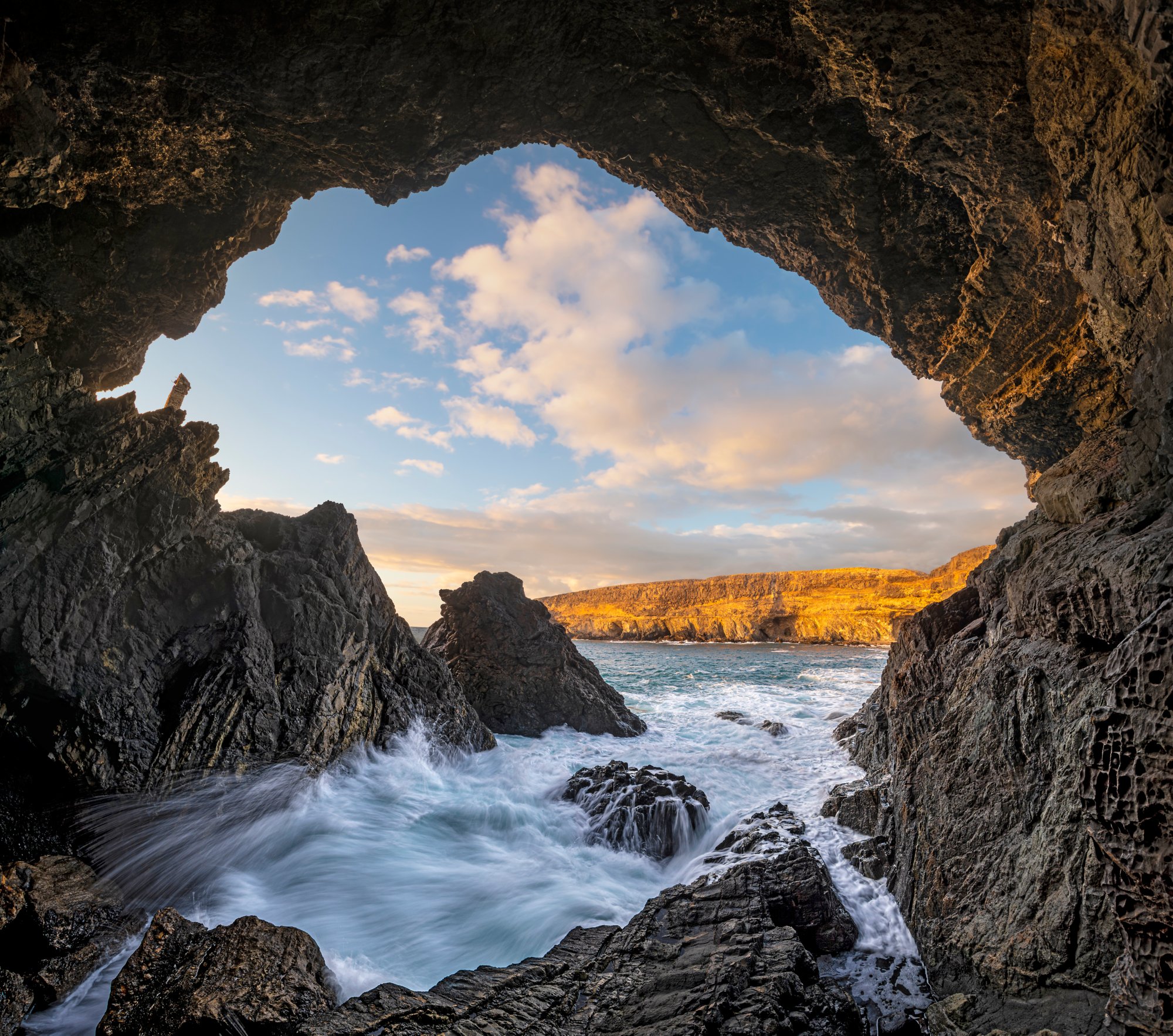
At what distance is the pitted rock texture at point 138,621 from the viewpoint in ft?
18.7

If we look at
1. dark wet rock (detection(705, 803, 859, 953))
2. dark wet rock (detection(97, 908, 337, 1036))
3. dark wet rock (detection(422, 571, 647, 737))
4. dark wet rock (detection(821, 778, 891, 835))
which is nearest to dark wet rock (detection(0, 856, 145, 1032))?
dark wet rock (detection(97, 908, 337, 1036))

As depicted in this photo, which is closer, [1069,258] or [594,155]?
[1069,258]

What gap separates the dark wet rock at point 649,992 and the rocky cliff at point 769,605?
6356 centimetres

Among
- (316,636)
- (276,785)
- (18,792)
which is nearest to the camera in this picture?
(18,792)

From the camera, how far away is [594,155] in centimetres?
705

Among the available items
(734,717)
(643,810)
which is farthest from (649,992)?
(734,717)

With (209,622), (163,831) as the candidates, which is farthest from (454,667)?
Result: (163,831)

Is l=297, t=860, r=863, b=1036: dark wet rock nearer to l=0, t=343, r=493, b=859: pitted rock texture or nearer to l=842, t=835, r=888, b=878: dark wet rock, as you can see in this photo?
l=842, t=835, r=888, b=878: dark wet rock

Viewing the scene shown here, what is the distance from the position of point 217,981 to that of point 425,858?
3251mm

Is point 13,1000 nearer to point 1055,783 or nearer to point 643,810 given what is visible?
point 643,810

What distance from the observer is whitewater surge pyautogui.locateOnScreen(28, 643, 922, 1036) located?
4641 mm

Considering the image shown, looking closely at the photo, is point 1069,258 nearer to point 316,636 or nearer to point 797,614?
point 316,636

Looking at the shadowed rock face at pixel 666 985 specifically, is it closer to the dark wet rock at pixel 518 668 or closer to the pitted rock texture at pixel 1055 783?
the pitted rock texture at pixel 1055 783

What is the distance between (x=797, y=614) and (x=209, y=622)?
7548 cm
